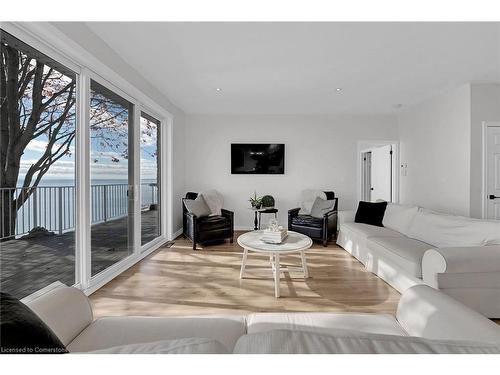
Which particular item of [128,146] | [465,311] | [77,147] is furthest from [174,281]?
[465,311]

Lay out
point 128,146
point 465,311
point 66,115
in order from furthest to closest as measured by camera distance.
Result: point 128,146 < point 66,115 < point 465,311

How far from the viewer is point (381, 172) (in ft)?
19.2

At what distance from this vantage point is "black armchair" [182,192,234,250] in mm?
4273

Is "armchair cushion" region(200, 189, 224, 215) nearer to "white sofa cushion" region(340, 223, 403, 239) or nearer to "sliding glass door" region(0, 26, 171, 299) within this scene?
"sliding glass door" region(0, 26, 171, 299)

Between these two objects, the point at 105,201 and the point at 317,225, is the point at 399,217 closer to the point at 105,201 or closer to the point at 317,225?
the point at 317,225

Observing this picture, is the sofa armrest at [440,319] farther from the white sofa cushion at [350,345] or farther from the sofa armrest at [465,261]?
the sofa armrest at [465,261]

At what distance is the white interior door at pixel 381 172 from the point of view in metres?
5.65

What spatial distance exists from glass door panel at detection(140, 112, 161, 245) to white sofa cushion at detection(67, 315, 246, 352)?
2867mm

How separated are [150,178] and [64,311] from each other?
132 inches

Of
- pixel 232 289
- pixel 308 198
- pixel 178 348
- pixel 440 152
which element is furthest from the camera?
pixel 308 198

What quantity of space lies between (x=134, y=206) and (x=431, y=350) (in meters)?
3.64

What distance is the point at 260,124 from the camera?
570cm

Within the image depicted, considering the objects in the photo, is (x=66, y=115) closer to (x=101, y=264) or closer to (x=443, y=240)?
(x=101, y=264)

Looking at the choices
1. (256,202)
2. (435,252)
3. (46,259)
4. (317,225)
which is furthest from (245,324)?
(256,202)
